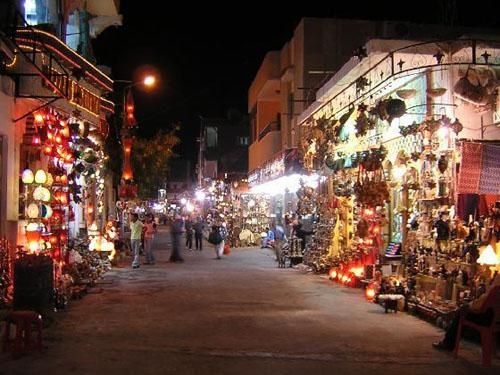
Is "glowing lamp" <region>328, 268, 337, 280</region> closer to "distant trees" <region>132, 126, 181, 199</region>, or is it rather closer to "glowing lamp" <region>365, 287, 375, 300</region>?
"glowing lamp" <region>365, 287, 375, 300</region>

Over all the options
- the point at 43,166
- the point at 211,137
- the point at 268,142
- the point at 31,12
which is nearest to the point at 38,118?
the point at 43,166

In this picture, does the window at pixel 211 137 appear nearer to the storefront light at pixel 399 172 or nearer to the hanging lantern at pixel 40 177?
the storefront light at pixel 399 172

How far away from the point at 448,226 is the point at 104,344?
6.30 metres

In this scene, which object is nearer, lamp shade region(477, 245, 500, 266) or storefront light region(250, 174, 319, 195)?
lamp shade region(477, 245, 500, 266)

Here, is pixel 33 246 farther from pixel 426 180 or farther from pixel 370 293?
pixel 426 180

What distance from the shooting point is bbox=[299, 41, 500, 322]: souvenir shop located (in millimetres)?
10945

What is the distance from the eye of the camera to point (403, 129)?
1228 centimetres

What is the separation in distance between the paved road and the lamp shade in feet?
4.52

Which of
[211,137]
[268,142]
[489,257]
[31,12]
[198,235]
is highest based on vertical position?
[211,137]

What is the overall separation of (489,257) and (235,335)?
4.20 meters

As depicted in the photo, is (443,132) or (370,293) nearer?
(443,132)

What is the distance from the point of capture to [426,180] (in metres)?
12.4

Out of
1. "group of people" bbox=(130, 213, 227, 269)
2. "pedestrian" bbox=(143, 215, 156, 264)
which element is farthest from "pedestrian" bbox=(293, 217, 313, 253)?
"pedestrian" bbox=(143, 215, 156, 264)

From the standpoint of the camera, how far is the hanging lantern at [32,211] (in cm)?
1359
